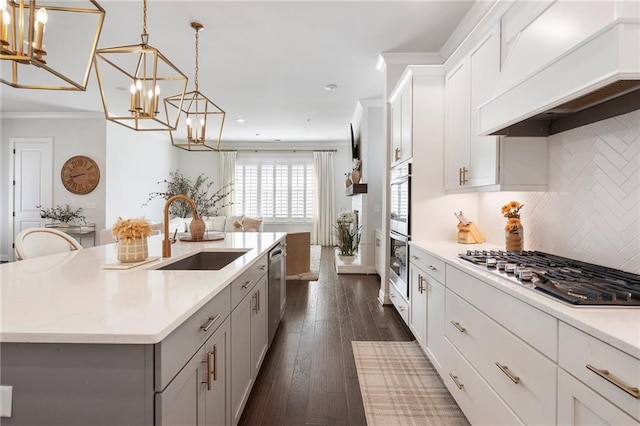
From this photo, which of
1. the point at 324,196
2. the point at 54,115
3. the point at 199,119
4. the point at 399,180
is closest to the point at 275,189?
the point at 324,196

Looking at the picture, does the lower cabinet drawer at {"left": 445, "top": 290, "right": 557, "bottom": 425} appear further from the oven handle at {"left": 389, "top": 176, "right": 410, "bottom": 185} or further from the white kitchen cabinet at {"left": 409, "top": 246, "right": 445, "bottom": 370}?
the oven handle at {"left": 389, "top": 176, "right": 410, "bottom": 185}

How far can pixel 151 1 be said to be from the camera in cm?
284

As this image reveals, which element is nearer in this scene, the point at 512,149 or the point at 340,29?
the point at 512,149

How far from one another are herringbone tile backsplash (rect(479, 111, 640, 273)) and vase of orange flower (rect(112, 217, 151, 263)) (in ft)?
7.61

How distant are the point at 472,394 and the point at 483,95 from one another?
71.9 inches

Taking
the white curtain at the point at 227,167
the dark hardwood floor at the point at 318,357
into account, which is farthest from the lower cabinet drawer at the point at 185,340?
the white curtain at the point at 227,167

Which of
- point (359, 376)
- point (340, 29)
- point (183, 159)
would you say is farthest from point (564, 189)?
point (183, 159)

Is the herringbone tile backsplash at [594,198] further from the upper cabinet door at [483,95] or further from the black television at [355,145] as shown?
the black television at [355,145]

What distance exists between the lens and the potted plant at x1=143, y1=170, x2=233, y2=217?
898cm

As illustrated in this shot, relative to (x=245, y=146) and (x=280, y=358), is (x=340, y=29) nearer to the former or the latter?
(x=280, y=358)

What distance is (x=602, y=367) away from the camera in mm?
869

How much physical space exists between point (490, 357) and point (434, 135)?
201cm

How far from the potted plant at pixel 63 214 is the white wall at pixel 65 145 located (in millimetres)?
88

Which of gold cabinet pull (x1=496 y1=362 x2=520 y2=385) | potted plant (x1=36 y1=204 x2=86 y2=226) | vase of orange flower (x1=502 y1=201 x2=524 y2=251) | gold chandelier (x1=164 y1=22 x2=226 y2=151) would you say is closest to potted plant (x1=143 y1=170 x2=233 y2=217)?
gold chandelier (x1=164 y1=22 x2=226 y2=151)
